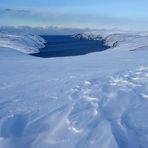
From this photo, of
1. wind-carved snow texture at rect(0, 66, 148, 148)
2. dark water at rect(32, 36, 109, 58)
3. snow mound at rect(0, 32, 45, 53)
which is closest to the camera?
wind-carved snow texture at rect(0, 66, 148, 148)

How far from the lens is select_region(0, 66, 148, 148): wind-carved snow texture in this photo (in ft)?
17.3

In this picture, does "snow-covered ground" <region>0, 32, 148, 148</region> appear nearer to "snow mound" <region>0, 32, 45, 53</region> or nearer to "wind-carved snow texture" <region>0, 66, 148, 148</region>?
"wind-carved snow texture" <region>0, 66, 148, 148</region>

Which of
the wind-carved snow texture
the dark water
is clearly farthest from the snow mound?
the wind-carved snow texture

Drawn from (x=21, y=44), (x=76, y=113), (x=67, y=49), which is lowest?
(x=21, y=44)

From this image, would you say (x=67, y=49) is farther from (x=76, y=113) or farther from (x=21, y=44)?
(x=76, y=113)

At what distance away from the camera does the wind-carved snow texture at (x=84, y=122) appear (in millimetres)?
5281

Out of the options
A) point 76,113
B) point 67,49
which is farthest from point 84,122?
point 67,49

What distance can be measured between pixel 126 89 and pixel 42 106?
2.55 metres

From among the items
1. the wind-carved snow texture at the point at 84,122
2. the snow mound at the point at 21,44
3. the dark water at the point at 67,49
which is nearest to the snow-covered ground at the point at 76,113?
the wind-carved snow texture at the point at 84,122

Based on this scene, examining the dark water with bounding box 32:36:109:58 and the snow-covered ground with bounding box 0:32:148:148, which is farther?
the dark water with bounding box 32:36:109:58

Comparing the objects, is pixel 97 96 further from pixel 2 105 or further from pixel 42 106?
pixel 2 105

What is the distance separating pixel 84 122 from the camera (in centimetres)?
598

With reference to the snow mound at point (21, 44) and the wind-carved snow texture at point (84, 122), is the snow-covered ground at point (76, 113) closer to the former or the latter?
the wind-carved snow texture at point (84, 122)

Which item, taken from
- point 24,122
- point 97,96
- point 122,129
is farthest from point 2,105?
point 122,129
